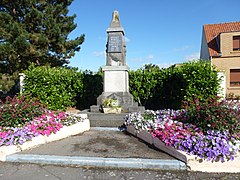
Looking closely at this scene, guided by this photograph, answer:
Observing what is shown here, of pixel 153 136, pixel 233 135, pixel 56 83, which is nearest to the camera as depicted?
pixel 233 135

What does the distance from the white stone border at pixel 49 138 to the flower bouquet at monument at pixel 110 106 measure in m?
0.91

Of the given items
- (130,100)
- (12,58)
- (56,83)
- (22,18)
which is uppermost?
(22,18)

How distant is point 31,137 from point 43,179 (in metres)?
1.59

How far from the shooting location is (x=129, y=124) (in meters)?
5.64

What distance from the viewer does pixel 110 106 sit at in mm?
7090

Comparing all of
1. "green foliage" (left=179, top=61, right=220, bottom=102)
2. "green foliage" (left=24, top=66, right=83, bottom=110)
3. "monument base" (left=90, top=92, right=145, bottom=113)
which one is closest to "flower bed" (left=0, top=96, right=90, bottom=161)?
"monument base" (left=90, top=92, right=145, bottom=113)

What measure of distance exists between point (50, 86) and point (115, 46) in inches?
155

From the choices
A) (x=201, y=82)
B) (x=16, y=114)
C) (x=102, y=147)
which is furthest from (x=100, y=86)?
(x=102, y=147)

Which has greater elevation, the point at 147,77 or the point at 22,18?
the point at 22,18

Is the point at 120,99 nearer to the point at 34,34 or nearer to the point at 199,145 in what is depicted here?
the point at 199,145

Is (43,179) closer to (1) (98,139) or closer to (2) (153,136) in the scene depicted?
(1) (98,139)

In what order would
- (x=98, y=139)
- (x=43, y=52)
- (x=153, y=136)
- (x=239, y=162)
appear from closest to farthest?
(x=239, y=162) < (x=153, y=136) < (x=98, y=139) < (x=43, y=52)

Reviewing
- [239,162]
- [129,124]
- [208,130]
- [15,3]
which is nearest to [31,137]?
[129,124]

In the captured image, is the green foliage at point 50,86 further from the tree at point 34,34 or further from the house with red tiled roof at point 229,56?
the house with red tiled roof at point 229,56
